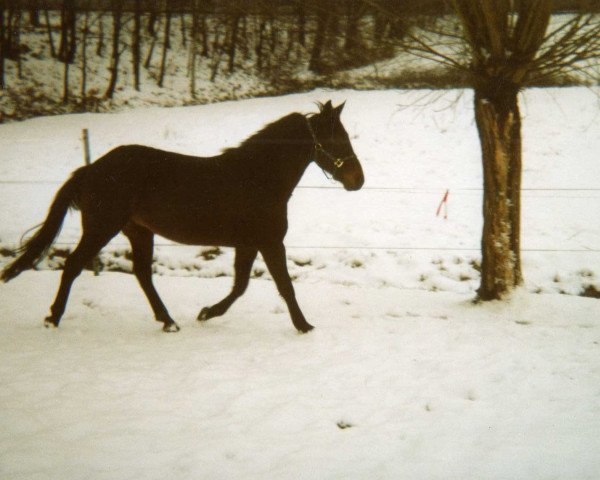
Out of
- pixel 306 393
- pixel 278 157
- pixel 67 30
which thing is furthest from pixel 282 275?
pixel 67 30

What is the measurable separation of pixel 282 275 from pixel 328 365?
1.05 metres

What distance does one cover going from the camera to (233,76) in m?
24.0

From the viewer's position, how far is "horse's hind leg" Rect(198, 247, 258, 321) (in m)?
5.11

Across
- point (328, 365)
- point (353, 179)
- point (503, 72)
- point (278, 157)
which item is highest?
point (503, 72)

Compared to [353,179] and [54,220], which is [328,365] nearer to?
[353,179]

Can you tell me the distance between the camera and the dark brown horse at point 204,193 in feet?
15.0

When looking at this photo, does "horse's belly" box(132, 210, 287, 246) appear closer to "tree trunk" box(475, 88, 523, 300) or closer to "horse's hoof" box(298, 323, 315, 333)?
"horse's hoof" box(298, 323, 315, 333)

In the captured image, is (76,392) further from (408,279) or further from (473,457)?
(408,279)

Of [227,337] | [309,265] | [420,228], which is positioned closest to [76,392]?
[227,337]

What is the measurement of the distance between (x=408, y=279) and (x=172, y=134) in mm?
9650

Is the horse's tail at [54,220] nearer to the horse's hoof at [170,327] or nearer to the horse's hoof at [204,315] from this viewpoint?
the horse's hoof at [170,327]

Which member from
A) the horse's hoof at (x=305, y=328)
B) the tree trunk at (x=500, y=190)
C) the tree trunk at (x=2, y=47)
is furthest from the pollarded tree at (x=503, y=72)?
the tree trunk at (x=2, y=47)

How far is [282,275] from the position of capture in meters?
4.84

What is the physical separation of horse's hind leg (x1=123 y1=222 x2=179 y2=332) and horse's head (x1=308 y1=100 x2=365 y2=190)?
1.85 metres
